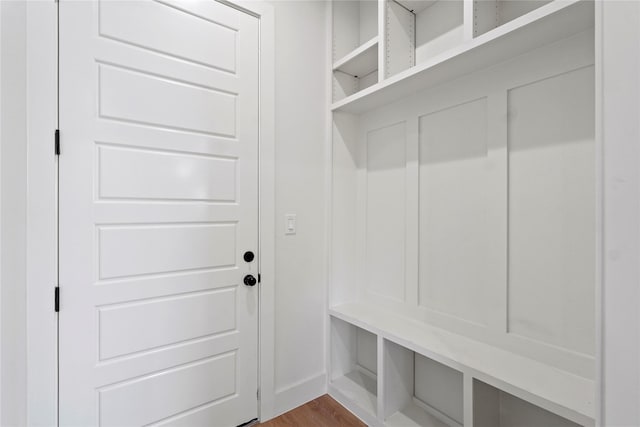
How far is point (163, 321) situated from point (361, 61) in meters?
1.93

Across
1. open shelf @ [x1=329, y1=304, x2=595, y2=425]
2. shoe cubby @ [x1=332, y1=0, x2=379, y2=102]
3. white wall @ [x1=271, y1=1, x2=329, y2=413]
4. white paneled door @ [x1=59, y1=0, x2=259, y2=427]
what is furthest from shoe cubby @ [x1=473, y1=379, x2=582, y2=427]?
shoe cubby @ [x1=332, y1=0, x2=379, y2=102]

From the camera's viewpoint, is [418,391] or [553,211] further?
[418,391]

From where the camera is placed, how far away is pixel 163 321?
1.50 m

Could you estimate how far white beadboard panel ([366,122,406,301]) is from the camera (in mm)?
1933

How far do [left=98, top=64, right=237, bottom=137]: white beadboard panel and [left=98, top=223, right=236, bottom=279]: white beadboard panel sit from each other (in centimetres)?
51

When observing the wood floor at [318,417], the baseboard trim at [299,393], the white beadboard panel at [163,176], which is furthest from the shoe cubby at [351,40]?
the wood floor at [318,417]

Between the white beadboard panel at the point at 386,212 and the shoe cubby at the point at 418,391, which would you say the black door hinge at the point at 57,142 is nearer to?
the white beadboard panel at the point at 386,212

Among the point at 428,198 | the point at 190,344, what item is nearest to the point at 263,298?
the point at 190,344

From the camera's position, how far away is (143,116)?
4.70 ft

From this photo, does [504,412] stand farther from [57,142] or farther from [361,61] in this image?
[57,142]

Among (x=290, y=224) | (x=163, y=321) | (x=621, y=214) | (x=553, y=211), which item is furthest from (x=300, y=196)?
(x=621, y=214)

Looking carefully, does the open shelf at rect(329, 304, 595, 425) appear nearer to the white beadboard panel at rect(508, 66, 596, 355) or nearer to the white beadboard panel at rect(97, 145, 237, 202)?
the white beadboard panel at rect(508, 66, 596, 355)

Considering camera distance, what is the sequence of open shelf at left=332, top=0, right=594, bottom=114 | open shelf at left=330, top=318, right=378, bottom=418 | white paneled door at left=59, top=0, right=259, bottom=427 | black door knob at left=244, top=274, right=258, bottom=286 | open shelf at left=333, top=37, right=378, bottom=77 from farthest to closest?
1. open shelf at left=330, top=318, right=378, bottom=418
2. open shelf at left=333, top=37, right=378, bottom=77
3. black door knob at left=244, top=274, right=258, bottom=286
4. white paneled door at left=59, top=0, right=259, bottom=427
5. open shelf at left=332, top=0, right=594, bottom=114

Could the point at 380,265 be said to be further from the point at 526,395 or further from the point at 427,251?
the point at 526,395
